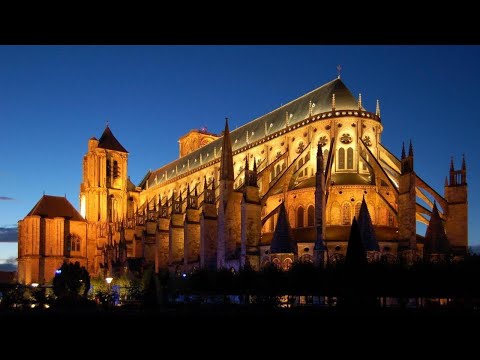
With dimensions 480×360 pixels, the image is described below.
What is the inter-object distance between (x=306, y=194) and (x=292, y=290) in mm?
14549

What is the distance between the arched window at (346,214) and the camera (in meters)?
45.0

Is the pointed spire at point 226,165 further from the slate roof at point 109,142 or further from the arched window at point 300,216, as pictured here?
the slate roof at point 109,142

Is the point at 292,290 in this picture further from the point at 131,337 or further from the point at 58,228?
the point at 58,228

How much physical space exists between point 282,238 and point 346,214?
7.23 m

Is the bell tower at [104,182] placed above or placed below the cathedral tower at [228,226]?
above

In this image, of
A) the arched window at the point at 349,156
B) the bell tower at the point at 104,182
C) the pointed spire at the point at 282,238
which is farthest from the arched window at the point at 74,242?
the pointed spire at the point at 282,238

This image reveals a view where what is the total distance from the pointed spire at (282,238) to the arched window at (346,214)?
6377mm

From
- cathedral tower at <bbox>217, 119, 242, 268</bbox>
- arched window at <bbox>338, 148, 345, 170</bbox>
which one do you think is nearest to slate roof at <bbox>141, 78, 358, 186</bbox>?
arched window at <bbox>338, 148, 345, 170</bbox>

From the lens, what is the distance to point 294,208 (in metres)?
47.5

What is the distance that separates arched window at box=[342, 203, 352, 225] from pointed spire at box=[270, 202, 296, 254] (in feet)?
20.9

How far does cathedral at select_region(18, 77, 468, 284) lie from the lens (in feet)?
132

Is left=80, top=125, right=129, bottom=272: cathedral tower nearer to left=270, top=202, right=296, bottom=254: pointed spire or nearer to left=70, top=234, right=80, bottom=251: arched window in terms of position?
left=70, top=234, right=80, bottom=251: arched window
